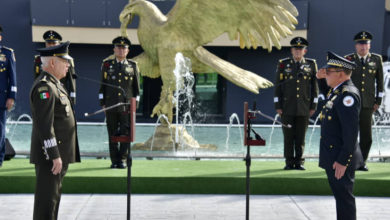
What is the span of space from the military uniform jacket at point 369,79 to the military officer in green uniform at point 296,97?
515mm

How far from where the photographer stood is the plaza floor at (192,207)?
13.2ft

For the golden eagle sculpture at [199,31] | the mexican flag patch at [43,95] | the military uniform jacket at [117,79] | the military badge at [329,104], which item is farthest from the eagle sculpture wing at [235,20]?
the mexican flag patch at [43,95]

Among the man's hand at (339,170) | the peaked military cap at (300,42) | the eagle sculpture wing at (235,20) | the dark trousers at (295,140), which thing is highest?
the eagle sculpture wing at (235,20)

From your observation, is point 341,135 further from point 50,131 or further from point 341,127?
point 50,131

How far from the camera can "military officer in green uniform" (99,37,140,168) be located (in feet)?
17.9

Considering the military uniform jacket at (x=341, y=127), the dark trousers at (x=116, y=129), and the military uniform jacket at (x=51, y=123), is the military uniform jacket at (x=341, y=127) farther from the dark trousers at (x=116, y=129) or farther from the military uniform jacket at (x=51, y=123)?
the dark trousers at (x=116, y=129)

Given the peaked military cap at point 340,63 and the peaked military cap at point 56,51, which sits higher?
the peaked military cap at point 56,51

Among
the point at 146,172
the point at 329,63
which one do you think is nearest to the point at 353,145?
the point at 329,63

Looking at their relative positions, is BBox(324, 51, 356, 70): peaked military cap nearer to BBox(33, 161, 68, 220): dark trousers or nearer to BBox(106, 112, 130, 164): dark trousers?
BBox(33, 161, 68, 220): dark trousers

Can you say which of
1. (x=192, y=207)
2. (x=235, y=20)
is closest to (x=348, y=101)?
(x=192, y=207)

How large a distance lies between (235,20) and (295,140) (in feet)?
7.39

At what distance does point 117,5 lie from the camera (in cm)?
1389

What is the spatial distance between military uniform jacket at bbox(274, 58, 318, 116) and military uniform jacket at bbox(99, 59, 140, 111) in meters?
1.85

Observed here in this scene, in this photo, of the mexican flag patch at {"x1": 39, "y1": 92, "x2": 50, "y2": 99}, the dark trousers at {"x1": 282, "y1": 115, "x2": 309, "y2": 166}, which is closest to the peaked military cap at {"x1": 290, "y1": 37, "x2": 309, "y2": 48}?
the dark trousers at {"x1": 282, "y1": 115, "x2": 309, "y2": 166}
